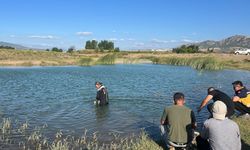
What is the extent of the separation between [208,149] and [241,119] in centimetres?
493

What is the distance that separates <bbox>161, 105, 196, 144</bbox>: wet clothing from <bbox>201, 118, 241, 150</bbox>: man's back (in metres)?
1.58

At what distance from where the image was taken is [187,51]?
94688 millimetres

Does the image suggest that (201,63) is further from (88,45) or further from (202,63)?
(88,45)

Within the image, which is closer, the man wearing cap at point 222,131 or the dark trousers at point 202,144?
the man wearing cap at point 222,131

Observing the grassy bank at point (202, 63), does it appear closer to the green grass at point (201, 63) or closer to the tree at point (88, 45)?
the green grass at point (201, 63)

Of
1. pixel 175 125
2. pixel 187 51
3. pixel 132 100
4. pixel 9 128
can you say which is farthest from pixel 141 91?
pixel 187 51

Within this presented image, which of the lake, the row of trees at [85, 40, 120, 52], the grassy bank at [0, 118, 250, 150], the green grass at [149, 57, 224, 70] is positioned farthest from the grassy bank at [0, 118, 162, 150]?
the row of trees at [85, 40, 120, 52]

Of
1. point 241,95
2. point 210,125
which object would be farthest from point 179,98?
point 241,95

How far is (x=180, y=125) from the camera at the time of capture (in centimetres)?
939

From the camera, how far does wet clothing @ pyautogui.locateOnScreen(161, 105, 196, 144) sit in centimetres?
934

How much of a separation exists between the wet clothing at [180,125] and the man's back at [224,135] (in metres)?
1.58

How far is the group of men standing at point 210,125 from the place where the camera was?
7.62 metres

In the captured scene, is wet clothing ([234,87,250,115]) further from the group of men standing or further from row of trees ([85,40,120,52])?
row of trees ([85,40,120,52])

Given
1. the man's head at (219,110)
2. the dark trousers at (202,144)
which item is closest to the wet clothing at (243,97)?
the dark trousers at (202,144)
